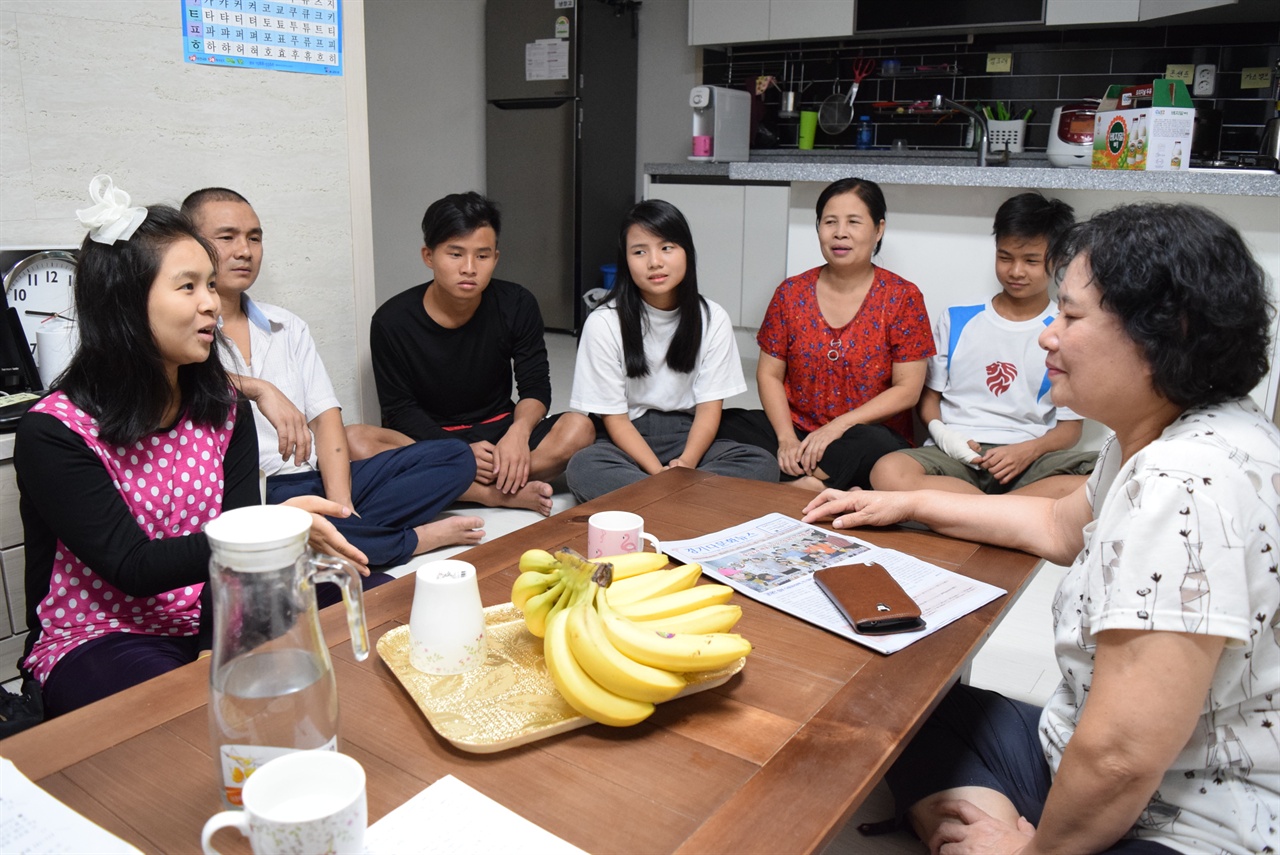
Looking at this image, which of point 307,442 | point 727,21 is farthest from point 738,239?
point 307,442

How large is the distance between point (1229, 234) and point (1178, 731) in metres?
0.48

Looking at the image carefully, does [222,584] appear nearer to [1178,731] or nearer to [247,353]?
[1178,731]

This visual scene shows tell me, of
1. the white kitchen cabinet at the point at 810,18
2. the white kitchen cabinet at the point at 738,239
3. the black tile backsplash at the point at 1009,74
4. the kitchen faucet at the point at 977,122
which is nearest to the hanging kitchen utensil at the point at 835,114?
the black tile backsplash at the point at 1009,74

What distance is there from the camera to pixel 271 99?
269 centimetres

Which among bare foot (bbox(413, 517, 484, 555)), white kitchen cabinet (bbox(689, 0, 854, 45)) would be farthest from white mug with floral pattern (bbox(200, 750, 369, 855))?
white kitchen cabinet (bbox(689, 0, 854, 45))

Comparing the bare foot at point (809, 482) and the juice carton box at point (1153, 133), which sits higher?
the juice carton box at point (1153, 133)

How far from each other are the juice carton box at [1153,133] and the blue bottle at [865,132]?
2.03 m

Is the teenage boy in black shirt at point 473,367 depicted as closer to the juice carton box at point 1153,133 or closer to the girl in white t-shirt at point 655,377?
the girl in white t-shirt at point 655,377

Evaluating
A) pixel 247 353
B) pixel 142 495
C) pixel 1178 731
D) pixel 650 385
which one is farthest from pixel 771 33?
pixel 1178 731

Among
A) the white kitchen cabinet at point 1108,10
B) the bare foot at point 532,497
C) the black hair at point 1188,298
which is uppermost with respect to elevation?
the white kitchen cabinet at point 1108,10

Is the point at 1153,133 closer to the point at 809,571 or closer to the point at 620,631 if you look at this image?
the point at 809,571

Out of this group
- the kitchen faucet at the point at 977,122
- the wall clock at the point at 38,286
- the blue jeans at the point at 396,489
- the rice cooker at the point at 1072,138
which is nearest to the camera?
the wall clock at the point at 38,286

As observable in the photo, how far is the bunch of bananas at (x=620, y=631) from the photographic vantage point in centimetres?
94

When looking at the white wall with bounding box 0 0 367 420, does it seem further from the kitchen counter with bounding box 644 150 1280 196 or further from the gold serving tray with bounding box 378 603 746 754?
the gold serving tray with bounding box 378 603 746 754
